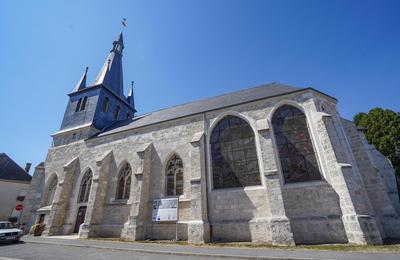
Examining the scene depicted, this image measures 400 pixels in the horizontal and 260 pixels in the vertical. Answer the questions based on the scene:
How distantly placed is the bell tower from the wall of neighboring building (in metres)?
8.51

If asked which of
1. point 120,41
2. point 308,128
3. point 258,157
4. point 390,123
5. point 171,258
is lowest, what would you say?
point 171,258

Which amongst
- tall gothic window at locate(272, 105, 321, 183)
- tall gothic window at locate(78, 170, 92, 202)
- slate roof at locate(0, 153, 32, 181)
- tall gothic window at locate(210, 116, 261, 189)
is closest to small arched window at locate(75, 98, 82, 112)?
tall gothic window at locate(78, 170, 92, 202)

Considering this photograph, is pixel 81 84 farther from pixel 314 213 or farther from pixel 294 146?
pixel 314 213

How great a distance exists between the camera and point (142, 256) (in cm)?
633

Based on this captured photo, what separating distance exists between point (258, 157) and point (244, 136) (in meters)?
1.50

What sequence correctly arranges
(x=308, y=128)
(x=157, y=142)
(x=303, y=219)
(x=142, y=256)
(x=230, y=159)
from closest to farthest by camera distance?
(x=142, y=256), (x=303, y=219), (x=308, y=128), (x=230, y=159), (x=157, y=142)

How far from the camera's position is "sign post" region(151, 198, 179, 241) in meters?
9.72

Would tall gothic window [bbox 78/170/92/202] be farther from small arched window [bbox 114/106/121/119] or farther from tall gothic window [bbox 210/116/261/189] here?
tall gothic window [bbox 210/116/261/189]

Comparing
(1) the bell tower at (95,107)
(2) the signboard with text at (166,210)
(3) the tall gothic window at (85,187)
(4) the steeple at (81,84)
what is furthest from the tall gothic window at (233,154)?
(4) the steeple at (81,84)

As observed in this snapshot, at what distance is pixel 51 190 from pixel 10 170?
424 inches

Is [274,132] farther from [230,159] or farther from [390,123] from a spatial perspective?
[390,123]

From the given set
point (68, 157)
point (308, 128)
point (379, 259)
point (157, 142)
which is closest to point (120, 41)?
point (68, 157)

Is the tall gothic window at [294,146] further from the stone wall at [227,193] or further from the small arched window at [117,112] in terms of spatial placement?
the small arched window at [117,112]

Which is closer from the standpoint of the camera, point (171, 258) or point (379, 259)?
point (379, 259)
